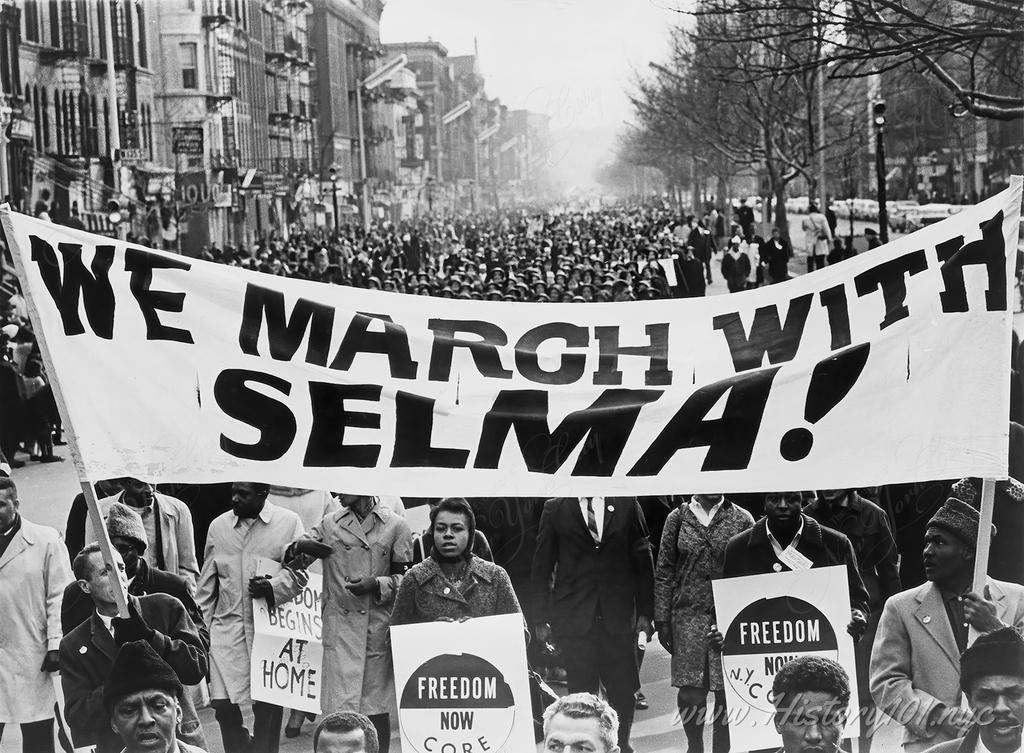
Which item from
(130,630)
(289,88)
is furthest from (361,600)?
(289,88)

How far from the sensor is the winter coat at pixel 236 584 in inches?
277

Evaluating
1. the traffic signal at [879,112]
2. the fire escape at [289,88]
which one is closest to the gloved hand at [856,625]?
the traffic signal at [879,112]

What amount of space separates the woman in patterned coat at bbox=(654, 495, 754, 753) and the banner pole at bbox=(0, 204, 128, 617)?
236 cm

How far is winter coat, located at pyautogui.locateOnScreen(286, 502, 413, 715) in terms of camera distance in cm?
673

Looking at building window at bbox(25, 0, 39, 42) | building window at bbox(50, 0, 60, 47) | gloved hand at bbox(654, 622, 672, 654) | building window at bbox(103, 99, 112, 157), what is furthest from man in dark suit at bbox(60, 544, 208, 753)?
building window at bbox(103, 99, 112, 157)

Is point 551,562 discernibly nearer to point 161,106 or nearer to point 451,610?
point 451,610

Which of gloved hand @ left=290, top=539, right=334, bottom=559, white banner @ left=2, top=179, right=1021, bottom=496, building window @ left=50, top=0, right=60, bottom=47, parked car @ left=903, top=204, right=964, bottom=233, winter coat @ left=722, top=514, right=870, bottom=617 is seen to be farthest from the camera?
parked car @ left=903, top=204, right=964, bottom=233

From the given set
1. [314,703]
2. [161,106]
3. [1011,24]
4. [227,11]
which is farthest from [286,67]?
[314,703]

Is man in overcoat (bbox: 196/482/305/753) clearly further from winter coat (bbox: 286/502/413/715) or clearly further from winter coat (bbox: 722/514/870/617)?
winter coat (bbox: 722/514/870/617)

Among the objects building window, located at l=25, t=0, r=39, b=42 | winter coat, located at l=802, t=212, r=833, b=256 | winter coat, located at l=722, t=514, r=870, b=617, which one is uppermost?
building window, located at l=25, t=0, r=39, b=42

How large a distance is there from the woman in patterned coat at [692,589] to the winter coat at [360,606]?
3.61ft

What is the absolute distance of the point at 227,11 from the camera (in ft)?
204

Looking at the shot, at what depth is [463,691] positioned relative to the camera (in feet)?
18.6

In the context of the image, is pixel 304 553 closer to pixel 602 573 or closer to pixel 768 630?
pixel 602 573
